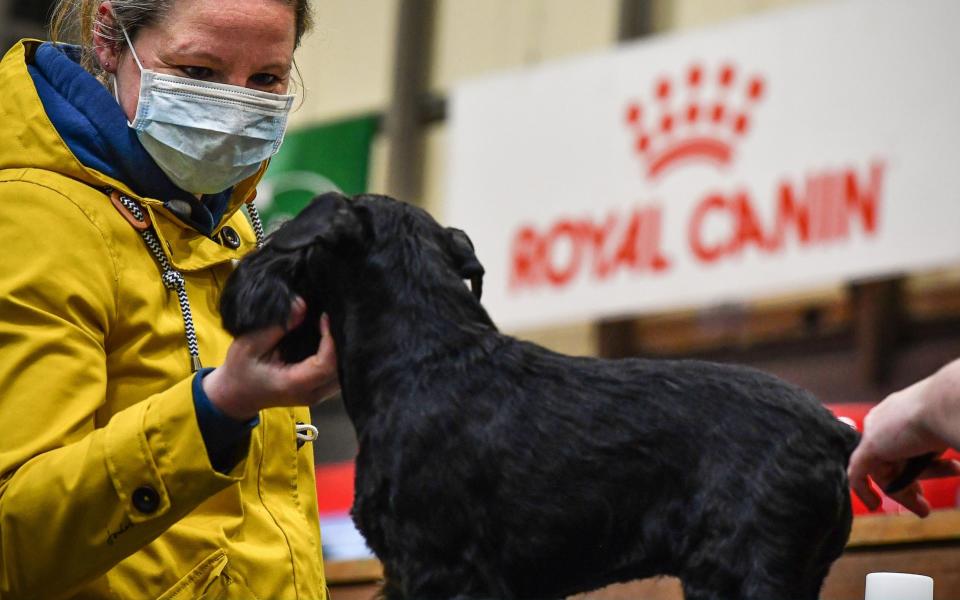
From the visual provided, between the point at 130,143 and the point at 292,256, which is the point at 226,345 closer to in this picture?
the point at 130,143

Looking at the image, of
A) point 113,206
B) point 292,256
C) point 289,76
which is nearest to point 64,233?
point 113,206

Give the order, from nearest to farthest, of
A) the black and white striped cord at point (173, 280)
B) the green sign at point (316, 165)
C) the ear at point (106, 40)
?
1. the black and white striped cord at point (173, 280)
2. the ear at point (106, 40)
3. the green sign at point (316, 165)

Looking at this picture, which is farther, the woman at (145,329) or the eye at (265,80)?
the eye at (265,80)

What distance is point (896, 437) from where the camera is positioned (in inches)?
59.1

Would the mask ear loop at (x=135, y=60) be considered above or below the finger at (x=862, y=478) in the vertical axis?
above

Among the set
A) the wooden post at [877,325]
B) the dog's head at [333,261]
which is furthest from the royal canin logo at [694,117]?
the dog's head at [333,261]

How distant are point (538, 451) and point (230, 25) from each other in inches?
30.7

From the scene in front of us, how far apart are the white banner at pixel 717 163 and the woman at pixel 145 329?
3643 millimetres

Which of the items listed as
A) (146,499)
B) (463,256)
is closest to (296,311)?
(463,256)

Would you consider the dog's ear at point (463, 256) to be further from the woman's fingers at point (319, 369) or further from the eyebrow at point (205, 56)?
the eyebrow at point (205, 56)

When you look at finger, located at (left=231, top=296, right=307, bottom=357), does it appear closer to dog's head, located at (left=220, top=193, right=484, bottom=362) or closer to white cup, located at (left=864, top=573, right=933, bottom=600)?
dog's head, located at (left=220, top=193, right=484, bottom=362)

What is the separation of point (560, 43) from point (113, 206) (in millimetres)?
5712

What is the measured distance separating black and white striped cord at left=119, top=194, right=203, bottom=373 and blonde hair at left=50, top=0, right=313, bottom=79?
25cm

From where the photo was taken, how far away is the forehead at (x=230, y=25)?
167 cm
